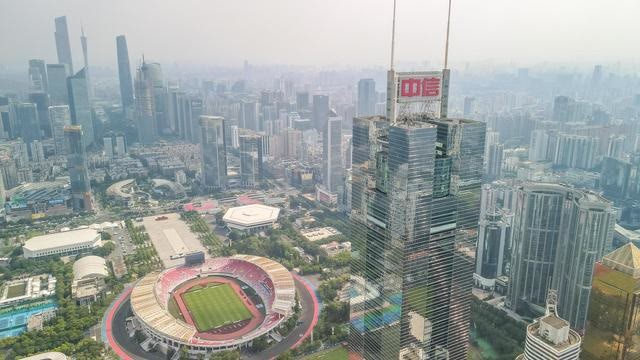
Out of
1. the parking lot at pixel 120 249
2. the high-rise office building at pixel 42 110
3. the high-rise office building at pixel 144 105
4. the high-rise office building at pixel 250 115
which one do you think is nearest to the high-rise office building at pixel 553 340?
the parking lot at pixel 120 249

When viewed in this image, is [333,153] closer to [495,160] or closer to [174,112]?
[495,160]

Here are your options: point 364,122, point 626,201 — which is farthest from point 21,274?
point 626,201

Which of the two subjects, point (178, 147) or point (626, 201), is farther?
point (178, 147)

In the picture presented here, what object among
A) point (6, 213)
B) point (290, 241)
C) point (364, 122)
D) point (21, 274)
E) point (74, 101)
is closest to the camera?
point (364, 122)

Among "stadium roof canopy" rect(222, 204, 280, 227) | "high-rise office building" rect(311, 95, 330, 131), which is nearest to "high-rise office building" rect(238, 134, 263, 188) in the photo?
"stadium roof canopy" rect(222, 204, 280, 227)

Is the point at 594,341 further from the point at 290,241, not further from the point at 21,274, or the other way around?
the point at 21,274

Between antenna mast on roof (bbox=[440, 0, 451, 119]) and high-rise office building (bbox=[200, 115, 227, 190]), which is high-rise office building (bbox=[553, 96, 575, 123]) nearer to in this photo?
high-rise office building (bbox=[200, 115, 227, 190])

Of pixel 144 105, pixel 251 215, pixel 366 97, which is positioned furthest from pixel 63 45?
pixel 251 215
